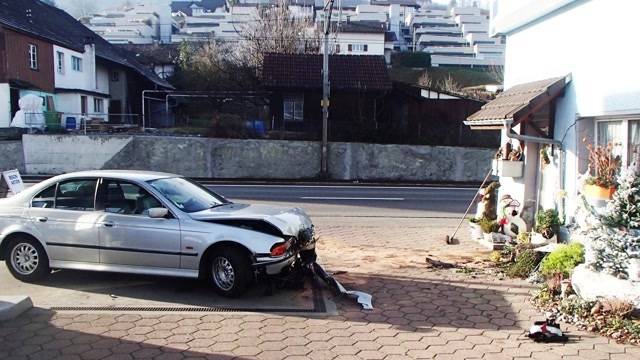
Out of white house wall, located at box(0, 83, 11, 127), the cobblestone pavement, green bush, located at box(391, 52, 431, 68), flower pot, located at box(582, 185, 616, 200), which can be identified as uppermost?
green bush, located at box(391, 52, 431, 68)

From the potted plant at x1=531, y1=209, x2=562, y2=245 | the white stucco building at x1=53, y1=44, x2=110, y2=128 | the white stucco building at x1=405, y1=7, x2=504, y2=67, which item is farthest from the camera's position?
the white stucco building at x1=405, y1=7, x2=504, y2=67

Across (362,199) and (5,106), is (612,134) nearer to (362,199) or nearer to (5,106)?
(362,199)

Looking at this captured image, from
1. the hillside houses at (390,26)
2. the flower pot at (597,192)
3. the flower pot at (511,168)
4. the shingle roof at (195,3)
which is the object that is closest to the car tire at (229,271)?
the flower pot at (597,192)

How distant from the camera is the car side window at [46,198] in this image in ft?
22.9

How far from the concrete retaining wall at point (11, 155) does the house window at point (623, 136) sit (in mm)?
24744

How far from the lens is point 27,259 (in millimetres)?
6934

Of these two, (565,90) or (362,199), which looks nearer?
(565,90)

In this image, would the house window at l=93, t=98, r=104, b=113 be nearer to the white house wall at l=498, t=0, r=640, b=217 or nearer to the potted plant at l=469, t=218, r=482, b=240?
the potted plant at l=469, t=218, r=482, b=240

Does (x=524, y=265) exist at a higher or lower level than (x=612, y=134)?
lower

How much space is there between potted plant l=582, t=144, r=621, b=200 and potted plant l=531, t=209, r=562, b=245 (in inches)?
45.1

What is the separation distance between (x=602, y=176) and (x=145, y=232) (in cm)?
549

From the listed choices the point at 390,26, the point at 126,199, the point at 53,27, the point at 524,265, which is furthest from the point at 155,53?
the point at 524,265

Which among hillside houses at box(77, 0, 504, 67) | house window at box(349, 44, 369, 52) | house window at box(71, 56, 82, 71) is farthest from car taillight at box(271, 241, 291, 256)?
hillside houses at box(77, 0, 504, 67)

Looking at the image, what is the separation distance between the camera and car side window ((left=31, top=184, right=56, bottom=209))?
6.98m
